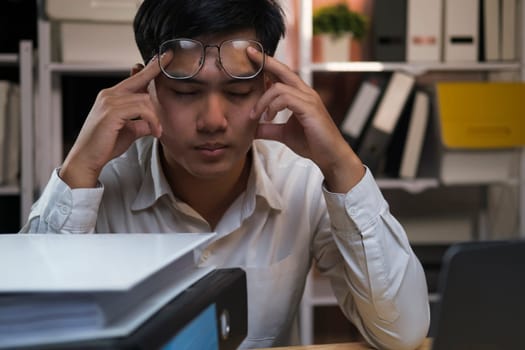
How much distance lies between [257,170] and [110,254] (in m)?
0.64

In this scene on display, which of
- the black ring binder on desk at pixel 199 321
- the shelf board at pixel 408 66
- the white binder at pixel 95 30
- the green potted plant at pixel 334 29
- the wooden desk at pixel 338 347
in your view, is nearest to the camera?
the black ring binder on desk at pixel 199 321

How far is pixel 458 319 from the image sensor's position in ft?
1.52

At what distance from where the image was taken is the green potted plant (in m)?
2.36

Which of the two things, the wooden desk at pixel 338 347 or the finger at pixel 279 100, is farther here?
the finger at pixel 279 100

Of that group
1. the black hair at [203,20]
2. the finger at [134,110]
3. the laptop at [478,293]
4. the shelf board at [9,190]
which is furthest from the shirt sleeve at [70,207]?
the shelf board at [9,190]

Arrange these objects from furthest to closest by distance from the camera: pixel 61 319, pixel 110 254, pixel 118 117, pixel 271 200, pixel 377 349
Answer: pixel 271 200, pixel 118 117, pixel 377 349, pixel 110 254, pixel 61 319

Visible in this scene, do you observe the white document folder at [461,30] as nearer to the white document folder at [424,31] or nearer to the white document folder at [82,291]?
the white document folder at [424,31]

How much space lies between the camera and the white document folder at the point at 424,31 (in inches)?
88.7

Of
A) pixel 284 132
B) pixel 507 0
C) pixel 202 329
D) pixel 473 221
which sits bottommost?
pixel 473 221

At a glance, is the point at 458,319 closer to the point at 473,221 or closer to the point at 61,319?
the point at 61,319

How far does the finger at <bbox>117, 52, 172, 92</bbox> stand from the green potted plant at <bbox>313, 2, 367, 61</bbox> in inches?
56.0

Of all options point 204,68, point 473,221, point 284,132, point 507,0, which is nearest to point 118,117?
point 204,68

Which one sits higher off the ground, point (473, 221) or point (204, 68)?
point (204, 68)

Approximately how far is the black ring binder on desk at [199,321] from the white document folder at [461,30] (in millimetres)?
1822
